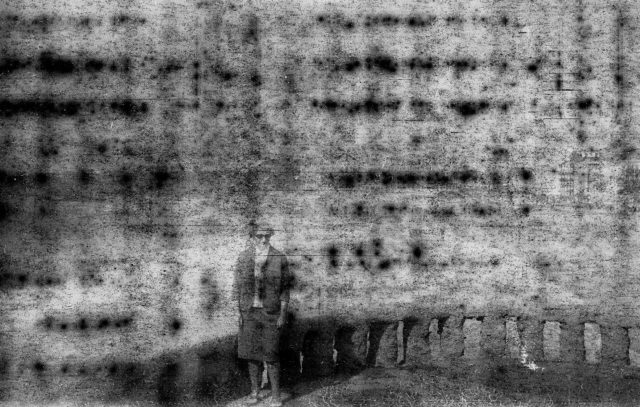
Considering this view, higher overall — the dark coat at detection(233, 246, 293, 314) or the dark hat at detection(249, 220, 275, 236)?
the dark hat at detection(249, 220, 275, 236)

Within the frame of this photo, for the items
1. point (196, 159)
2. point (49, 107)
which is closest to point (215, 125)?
point (196, 159)

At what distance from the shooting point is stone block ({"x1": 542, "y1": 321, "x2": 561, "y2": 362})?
15.7 ft

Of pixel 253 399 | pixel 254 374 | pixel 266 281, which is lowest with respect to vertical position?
pixel 253 399

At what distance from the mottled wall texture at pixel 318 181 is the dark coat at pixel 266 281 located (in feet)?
0.48

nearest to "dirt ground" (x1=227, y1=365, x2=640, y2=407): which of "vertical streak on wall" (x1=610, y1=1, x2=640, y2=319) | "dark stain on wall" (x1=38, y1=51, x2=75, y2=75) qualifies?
"vertical streak on wall" (x1=610, y1=1, x2=640, y2=319)

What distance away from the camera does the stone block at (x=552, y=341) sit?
4777 millimetres

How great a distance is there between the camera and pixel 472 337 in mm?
4789

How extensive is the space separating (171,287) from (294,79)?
2.31 m

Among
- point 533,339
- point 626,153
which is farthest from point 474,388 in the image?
point 626,153

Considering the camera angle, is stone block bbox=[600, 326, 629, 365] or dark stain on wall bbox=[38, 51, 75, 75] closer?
dark stain on wall bbox=[38, 51, 75, 75]

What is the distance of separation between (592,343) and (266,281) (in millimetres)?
3190

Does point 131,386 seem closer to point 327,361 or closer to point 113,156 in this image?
point 327,361

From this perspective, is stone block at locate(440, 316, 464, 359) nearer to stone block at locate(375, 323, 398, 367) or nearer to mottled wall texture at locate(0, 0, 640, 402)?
mottled wall texture at locate(0, 0, 640, 402)

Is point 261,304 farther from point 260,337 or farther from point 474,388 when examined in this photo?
point 474,388
